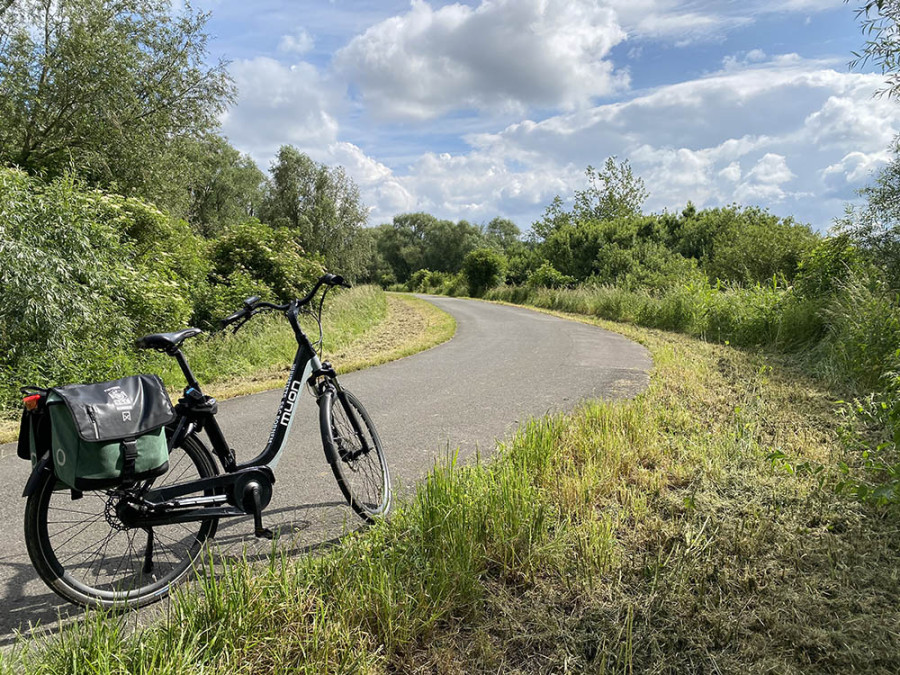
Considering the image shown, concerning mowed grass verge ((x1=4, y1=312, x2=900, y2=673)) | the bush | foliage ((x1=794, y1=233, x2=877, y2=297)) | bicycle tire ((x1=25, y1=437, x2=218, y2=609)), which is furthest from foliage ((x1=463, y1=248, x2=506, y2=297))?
bicycle tire ((x1=25, y1=437, x2=218, y2=609))

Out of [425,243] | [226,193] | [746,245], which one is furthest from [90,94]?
[425,243]

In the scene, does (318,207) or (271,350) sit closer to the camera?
(271,350)

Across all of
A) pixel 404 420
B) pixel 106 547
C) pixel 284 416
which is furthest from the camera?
pixel 404 420

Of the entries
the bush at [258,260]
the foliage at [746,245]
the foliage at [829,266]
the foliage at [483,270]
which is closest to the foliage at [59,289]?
the bush at [258,260]

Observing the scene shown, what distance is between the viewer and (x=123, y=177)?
1295cm

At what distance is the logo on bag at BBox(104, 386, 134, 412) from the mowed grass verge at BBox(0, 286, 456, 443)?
4.14m

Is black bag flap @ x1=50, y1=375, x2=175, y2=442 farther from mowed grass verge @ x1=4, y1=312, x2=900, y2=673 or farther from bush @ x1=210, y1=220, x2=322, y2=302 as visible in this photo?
bush @ x1=210, y1=220, x2=322, y2=302

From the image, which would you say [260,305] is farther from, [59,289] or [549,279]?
[549,279]

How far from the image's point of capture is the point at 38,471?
97.4 inches

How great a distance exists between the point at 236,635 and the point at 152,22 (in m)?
16.0

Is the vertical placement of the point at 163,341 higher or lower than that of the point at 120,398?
higher

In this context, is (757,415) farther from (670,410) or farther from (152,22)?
(152,22)

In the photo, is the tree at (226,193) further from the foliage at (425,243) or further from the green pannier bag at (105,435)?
the foliage at (425,243)

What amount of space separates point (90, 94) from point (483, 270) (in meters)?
28.5
